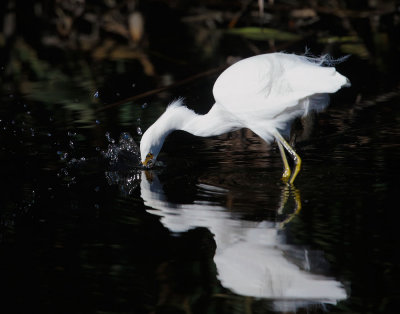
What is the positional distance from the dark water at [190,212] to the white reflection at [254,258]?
11mm

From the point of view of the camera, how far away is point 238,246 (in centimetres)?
451

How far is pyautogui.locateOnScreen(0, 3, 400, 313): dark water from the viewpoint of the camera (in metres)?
3.88

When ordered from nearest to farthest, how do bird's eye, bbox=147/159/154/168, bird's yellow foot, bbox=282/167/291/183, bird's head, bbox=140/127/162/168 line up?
bird's yellow foot, bbox=282/167/291/183 < bird's head, bbox=140/127/162/168 < bird's eye, bbox=147/159/154/168

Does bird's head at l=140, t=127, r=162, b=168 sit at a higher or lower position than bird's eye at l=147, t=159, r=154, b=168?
higher

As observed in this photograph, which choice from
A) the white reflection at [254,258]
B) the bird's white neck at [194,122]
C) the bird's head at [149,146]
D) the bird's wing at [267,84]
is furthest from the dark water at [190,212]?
the bird's wing at [267,84]

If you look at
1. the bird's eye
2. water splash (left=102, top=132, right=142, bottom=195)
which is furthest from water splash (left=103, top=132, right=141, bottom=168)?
the bird's eye

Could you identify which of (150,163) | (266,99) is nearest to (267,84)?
(266,99)

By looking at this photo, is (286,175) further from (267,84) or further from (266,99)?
(267,84)

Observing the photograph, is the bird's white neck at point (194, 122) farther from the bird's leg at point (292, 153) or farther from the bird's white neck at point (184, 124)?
the bird's leg at point (292, 153)

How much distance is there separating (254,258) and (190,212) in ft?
2.85

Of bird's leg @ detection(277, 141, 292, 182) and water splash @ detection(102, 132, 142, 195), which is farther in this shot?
water splash @ detection(102, 132, 142, 195)

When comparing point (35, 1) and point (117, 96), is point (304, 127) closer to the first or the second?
point (117, 96)

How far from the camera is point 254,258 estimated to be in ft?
14.2

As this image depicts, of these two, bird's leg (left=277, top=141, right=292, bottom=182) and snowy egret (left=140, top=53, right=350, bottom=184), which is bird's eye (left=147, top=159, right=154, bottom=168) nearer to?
snowy egret (left=140, top=53, right=350, bottom=184)
